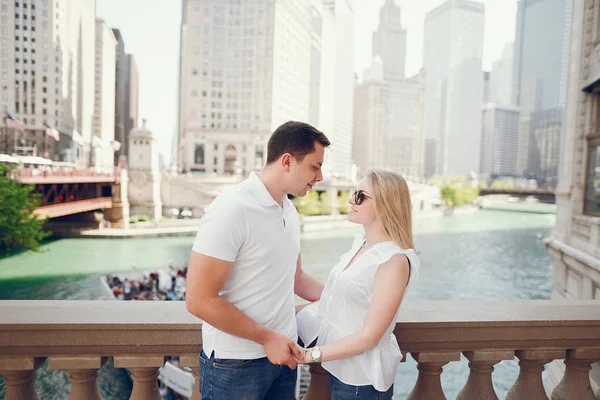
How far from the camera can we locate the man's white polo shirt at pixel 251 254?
2.41 meters

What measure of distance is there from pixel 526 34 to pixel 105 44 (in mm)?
131340

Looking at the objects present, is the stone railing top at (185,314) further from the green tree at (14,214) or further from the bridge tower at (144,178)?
the bridge tower at (144,178)

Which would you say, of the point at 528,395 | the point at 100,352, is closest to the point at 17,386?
the point at 100,352

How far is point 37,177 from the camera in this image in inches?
A: 1401

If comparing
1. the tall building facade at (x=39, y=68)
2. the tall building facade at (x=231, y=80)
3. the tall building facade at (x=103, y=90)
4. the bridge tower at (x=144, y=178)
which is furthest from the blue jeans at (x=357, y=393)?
the tall building facade at (x=103, y=90)

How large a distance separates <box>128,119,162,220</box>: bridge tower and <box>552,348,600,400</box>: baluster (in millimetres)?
62110

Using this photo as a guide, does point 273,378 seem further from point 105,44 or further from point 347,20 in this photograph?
point 347,20

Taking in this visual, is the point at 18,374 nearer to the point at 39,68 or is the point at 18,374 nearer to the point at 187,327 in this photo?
the point at 187,327

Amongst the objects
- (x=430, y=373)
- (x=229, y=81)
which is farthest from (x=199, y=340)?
(x=229, y=81)

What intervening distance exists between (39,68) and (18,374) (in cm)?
10697

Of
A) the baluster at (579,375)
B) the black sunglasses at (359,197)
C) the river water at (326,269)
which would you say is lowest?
the river water at (326,269)

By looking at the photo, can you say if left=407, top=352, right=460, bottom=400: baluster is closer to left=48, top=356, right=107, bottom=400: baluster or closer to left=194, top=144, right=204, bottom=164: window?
left=48, top=356, right=107, bottom=400: baluster

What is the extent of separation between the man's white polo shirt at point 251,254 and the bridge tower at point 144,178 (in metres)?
62.1

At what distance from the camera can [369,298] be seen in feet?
9.02
